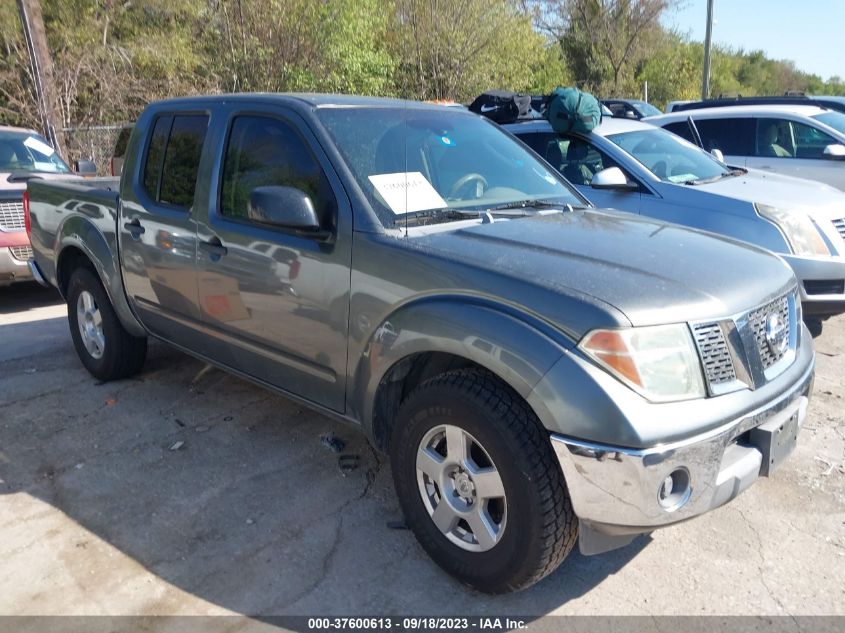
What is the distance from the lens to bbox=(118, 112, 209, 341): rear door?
4.06 metres

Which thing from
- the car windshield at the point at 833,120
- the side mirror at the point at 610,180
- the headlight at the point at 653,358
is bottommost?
the headlight at the point at 653,358

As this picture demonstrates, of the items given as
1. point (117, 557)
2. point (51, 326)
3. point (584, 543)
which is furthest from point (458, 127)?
point (51, 326)

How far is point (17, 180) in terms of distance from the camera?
309 inches

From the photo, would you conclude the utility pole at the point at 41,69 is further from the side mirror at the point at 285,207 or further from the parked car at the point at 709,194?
the side mirror at the point at 285,207

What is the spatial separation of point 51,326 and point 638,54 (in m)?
32.7

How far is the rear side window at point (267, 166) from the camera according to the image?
3.37 m

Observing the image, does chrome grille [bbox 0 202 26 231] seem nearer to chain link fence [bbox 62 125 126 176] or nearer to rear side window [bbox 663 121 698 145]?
chain link fence [bbox 62 125 126 176]

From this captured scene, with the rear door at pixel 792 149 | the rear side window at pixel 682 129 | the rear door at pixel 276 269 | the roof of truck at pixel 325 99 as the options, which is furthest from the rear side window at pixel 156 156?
the rear door at pixel 792 149

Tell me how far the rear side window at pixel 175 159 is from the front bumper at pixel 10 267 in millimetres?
3685

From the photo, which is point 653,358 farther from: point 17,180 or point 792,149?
point 792,149

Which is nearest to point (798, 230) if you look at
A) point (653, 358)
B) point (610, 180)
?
point (610, 180)

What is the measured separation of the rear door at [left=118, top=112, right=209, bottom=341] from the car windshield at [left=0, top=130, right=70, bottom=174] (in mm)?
4795

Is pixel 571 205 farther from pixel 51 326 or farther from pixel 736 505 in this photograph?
pixel 51 326

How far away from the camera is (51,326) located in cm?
679
